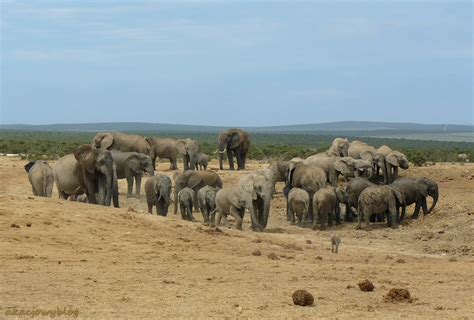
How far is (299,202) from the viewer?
24766 millimetres

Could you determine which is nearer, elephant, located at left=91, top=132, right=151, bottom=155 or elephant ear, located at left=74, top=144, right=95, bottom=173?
elephant ear, located at left=74, top=144, right=95, bottom=173

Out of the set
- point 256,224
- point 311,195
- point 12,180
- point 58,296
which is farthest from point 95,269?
point 12,180

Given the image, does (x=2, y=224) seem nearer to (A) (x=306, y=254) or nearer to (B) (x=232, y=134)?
(A) (x=306, y=254)

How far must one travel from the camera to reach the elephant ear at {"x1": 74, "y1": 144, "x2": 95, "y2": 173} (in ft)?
73.7

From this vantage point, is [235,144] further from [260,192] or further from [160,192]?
[260,192]

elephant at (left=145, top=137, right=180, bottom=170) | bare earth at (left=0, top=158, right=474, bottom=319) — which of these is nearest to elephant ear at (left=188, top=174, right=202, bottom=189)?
bare earth at (left=0, top=158, right=474, bottom=319)

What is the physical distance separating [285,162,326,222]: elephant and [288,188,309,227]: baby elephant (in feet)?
3.96

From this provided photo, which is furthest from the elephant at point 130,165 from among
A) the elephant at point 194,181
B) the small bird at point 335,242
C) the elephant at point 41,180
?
the small bird at point 335,242

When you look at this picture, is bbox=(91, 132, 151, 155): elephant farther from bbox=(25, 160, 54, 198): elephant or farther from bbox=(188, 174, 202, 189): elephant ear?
bbox=(25, 160, 54, 198): elephant

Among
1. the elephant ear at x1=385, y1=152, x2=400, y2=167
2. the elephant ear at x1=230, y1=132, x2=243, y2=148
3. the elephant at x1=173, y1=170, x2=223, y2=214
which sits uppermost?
the elephant ear at x1=230, y1=132, x2=243, y2=148

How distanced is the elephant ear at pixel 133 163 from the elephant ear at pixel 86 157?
17.7ft

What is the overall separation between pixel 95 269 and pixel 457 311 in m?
5.77

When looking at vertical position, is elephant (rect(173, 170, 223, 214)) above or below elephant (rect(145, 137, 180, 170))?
below

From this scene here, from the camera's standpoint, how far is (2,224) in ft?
55.8
